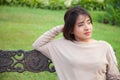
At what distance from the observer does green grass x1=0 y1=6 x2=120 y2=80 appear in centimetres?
494

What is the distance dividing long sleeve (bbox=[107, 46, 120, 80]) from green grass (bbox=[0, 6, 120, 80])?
1457mm

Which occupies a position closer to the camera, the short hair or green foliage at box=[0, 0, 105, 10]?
the short hair

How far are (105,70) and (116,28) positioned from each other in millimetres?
2159

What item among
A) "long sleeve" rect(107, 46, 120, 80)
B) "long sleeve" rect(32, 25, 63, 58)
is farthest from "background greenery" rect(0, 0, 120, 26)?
"long sleeve" rect(107, 46, 120, 80)

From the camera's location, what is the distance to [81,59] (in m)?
3.46

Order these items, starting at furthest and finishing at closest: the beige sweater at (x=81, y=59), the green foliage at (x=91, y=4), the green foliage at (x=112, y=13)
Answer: the green foliage at (x=112, y=13) < the green foliage at (x=91, y=4) < the beige sweater at (x=81, y=59)

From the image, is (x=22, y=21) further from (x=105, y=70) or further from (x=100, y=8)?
(x=105, y=70)

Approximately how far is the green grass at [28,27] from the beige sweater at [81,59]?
4.17 ft

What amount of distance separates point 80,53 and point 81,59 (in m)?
0.05

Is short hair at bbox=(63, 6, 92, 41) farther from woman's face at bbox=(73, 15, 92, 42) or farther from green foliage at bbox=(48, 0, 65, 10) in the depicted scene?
green foliage at bbox=(48, 0, 65, 10)

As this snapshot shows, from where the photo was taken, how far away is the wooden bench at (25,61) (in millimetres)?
3748

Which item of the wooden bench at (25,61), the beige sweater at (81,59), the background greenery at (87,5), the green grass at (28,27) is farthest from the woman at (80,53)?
the background greenery at (87,5)

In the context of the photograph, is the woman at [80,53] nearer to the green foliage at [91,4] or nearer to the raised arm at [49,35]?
the raised arm at [49,35]

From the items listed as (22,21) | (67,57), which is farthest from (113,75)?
(22,21)
